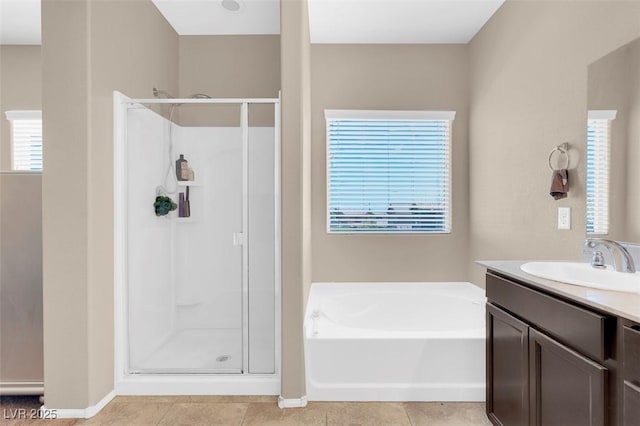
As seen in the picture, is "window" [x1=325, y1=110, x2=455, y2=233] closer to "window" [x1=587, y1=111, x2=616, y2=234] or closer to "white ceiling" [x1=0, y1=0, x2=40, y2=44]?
"window" [x1=587, y1=111, x2=616, y2=234]

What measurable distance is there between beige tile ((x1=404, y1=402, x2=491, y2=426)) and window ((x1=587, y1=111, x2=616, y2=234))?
3.91 ft

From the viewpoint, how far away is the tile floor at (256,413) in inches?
77.7

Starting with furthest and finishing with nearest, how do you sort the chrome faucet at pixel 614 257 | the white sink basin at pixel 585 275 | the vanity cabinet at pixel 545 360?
the chrome faucet at pixel 614 257 → the white sink basin at pixel 585 275 → the vanity cabinet at pixel 545 360

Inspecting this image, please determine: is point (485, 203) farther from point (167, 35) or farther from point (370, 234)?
point (167, 35)

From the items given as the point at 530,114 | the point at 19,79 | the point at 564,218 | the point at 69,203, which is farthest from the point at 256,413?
the point at 19,79

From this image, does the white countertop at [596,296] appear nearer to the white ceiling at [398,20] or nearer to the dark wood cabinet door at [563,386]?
the dark wood cabinet door at [563,386]

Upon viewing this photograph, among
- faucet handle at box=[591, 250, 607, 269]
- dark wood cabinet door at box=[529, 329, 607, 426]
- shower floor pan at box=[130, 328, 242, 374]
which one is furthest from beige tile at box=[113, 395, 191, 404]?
faucet handle at box=[591, 250, 607, 269]

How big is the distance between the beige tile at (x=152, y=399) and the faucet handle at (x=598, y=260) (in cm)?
236

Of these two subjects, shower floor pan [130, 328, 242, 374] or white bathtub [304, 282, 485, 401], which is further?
shower floor pan [130, 328, 242, 374]

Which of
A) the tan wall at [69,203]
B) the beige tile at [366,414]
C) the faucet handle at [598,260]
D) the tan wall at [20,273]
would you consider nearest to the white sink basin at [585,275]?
the faucet handle at [598,260]

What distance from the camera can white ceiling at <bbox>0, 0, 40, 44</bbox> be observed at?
2.70m

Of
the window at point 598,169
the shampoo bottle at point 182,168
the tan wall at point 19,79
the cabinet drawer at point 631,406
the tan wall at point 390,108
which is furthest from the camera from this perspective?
the tan wall at point 390,108

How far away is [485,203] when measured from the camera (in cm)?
306

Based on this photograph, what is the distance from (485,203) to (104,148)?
288 centimetres
